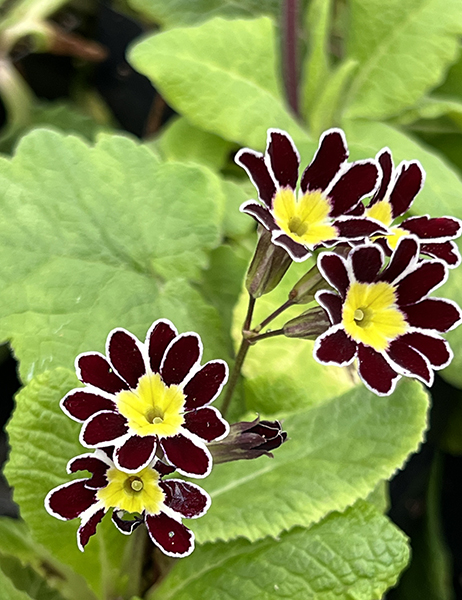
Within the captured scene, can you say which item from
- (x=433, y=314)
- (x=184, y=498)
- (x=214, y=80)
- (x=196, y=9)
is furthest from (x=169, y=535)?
(x=196, y=9)

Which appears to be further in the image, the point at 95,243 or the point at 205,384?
the point at 95,243

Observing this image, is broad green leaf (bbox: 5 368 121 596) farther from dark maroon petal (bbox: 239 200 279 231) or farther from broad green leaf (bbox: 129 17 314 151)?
broad green leaf (bbox: 129 17 314 151)

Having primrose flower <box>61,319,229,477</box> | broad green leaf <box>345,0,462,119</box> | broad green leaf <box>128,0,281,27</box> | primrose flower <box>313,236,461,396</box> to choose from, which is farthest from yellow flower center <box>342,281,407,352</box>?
broad green leaf <box>128,0,281,27</box>

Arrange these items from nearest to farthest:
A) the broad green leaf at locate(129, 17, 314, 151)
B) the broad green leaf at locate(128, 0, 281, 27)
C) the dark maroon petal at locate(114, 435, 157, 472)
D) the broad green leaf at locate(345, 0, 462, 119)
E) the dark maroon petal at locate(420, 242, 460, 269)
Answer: the dark maroon petal at locate(114, 435, 157, 472) → the dark maroon petal at locate(420, 242, 460, 269) → the broad green leaf at locate(129, 17, 314, 151) → the broad green leaf at locate(345, 0, 462, 119) → the broad green leaf at locate(128, 0, 281, 27)

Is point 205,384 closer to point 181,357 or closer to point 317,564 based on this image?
point 181,357

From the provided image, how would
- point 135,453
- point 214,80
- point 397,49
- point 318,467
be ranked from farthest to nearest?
point 397,49 < point 214,80 < point 318,467 < point 135,453

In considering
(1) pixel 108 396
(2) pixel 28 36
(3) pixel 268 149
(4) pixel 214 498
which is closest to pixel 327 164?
(3) pixel 268 149

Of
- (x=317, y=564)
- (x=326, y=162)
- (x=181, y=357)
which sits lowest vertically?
(x=317, y=564)
